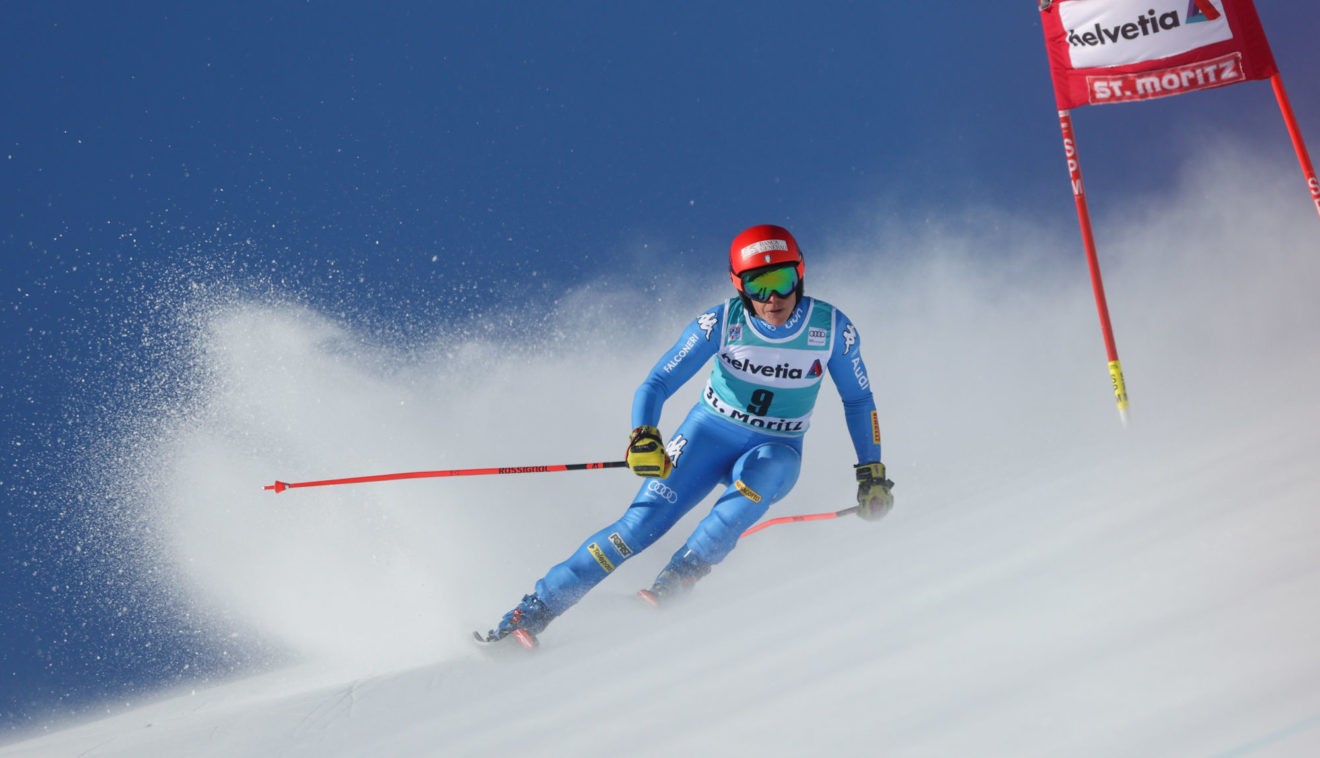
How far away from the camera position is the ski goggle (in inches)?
146

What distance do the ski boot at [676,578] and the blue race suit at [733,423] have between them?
36 mm

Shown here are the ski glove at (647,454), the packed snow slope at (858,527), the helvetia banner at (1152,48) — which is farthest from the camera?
the helvetia banner at (1152,48)

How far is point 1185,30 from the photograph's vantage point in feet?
14.9

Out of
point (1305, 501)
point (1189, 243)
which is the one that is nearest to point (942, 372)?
point (1189, 243)

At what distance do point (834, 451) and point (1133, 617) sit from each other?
4110 millimetres

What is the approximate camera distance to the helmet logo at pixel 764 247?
12.1 ft

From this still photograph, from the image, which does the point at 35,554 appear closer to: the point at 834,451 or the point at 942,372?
the point at 834,451

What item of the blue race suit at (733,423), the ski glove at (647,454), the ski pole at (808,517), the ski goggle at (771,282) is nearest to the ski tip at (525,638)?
the blue race suit at (733,423)

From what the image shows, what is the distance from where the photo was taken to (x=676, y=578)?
3797 millimetres

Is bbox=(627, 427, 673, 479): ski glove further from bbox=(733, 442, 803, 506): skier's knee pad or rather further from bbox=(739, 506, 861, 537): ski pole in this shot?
bbox=(739, 506, 861, 537): ski pole

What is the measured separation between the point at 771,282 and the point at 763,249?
0.42 ft

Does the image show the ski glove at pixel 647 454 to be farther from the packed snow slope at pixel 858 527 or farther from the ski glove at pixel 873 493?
the ski glove at pixel 873 493

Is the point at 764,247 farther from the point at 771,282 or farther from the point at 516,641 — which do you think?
the point at 516,641

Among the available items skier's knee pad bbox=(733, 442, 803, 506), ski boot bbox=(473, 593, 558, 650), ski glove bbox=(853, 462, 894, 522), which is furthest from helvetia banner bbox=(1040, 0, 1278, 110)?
ski boot bbox=(473, 593, 558, 650)
